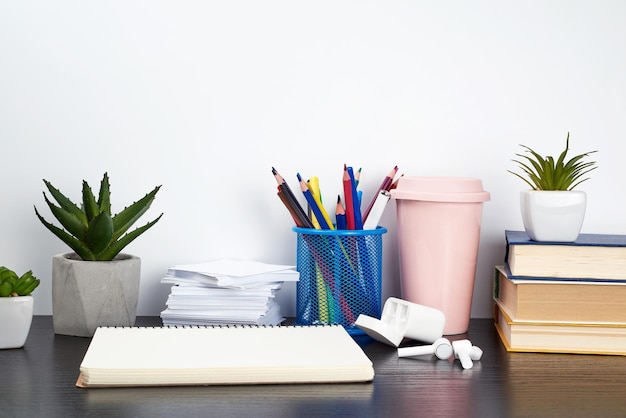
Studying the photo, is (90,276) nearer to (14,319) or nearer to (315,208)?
(14,319)

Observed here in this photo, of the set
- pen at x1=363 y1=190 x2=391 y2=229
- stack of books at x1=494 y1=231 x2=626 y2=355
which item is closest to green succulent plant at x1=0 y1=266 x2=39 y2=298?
pen at x1=363 y1=190 x2=391 y2=229

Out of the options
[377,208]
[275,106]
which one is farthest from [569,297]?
[275,106]

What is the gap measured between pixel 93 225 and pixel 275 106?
0.39 meters

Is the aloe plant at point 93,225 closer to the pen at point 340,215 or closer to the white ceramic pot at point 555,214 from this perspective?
the pen at point 340,215

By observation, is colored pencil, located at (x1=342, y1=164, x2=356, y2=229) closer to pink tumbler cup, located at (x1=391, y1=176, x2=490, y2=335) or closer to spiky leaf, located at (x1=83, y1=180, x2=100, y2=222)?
pink tumbler cup, located at (x1=391, y1=176, x2=490, y2=335)

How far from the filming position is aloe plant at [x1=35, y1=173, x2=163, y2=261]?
41.5 inches

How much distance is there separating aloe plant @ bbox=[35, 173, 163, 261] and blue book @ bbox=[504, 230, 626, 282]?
1.85ft

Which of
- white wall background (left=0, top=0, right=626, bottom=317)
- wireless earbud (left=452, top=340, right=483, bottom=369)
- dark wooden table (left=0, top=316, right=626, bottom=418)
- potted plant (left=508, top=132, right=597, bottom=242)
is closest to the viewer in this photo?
dark wooden table (left=0, top=316, right=626, bottom=418)

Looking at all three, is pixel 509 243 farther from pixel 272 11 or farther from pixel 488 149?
pixel 272 11

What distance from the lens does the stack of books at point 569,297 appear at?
39.7 inches

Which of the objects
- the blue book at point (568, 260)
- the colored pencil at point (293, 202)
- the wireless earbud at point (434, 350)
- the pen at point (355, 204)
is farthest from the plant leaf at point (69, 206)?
the blue book at point (568, 260)

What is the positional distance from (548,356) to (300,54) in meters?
0.65

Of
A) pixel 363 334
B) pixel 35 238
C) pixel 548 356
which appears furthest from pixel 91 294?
pixel 548 356

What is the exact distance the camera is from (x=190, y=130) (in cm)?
127
